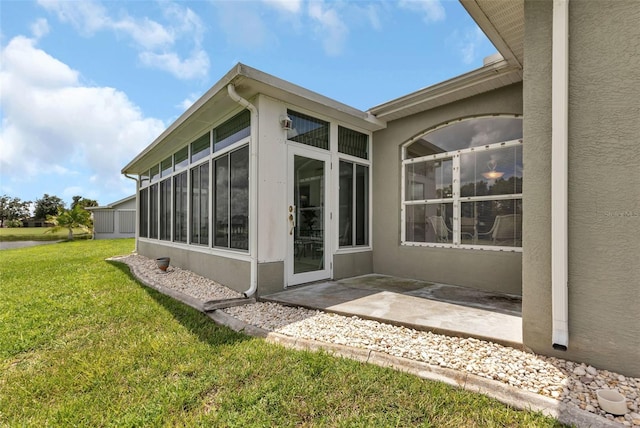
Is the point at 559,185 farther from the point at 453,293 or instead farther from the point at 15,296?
the point at 15,296

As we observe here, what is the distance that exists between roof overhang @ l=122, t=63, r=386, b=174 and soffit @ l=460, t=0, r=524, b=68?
2.44m

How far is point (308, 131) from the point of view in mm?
5422

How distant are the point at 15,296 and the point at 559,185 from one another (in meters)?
8.01

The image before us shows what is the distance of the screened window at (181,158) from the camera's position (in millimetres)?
7430

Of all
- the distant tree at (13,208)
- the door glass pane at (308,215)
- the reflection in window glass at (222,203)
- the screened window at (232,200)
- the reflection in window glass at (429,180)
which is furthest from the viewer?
the distant tree at (13,208)

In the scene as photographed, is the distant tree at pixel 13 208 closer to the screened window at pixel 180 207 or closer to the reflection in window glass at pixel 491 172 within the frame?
the screened window at pixel 180 207

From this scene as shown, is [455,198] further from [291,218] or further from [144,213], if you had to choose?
[144,213]

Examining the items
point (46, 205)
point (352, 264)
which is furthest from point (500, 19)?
point (46, 205)

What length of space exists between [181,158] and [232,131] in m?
3.03

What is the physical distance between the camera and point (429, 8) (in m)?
6.07

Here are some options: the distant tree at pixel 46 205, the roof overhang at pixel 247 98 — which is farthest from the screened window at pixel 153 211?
the distant tree at pixel 46 205

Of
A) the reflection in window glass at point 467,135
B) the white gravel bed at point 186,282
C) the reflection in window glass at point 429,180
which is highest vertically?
the reflection in window glass at point 467,135

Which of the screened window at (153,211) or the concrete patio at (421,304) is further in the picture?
the screened window at (153,211)

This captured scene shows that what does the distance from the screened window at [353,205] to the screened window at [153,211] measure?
22.6 feet
